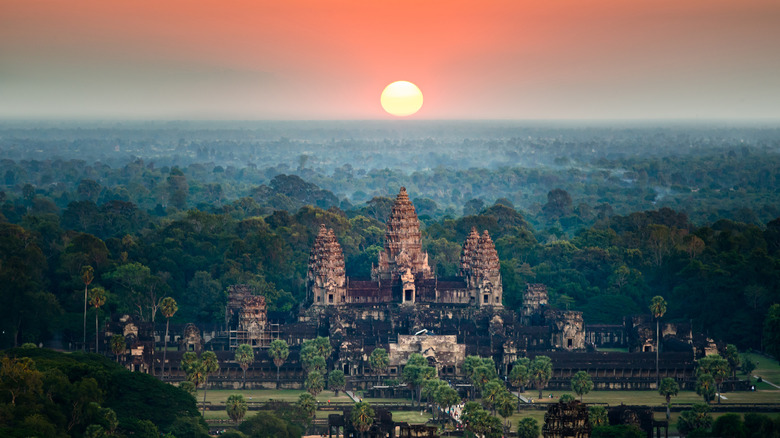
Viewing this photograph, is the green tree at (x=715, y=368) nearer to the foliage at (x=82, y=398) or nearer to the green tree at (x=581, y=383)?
the green tree at (x=581, y=383)

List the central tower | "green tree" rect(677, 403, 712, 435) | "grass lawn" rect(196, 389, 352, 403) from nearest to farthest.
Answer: "green tree" rect(677, 403, 712, 435) < "grass lawn" rect(196, 389, 352, 403) < the central tower

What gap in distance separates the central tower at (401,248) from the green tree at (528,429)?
3493 centimetres

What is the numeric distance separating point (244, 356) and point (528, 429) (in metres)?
23.4

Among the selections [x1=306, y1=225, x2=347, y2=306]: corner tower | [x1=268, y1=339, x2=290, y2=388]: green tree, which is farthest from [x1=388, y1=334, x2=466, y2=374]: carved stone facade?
[x1=306, y1=225, x2=347, y2=306]: corner tower

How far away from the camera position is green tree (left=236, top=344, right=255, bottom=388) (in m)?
85.1

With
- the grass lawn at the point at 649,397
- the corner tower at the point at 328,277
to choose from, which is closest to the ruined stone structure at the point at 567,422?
the grass lawn at the point at 649,397

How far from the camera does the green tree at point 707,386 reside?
79312 millimetres

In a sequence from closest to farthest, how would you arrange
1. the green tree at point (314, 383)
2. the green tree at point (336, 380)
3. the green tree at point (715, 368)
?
the green tree at point (314, 383) < the green tree at point (715, 368) < the green tree at point (336, 380)

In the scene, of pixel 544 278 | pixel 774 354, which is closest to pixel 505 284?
pixel 544 278

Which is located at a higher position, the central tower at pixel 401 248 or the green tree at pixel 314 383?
the central tower at pixel 401 248

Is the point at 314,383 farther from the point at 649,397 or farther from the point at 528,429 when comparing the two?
the point at 649,397

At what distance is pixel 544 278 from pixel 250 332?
31271 millimetres

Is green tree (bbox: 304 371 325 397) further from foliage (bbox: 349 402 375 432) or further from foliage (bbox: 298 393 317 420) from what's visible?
foliage (bbox: 349 402 375 432)

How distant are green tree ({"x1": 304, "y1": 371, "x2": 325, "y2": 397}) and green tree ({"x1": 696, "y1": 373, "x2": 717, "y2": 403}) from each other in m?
23.1
